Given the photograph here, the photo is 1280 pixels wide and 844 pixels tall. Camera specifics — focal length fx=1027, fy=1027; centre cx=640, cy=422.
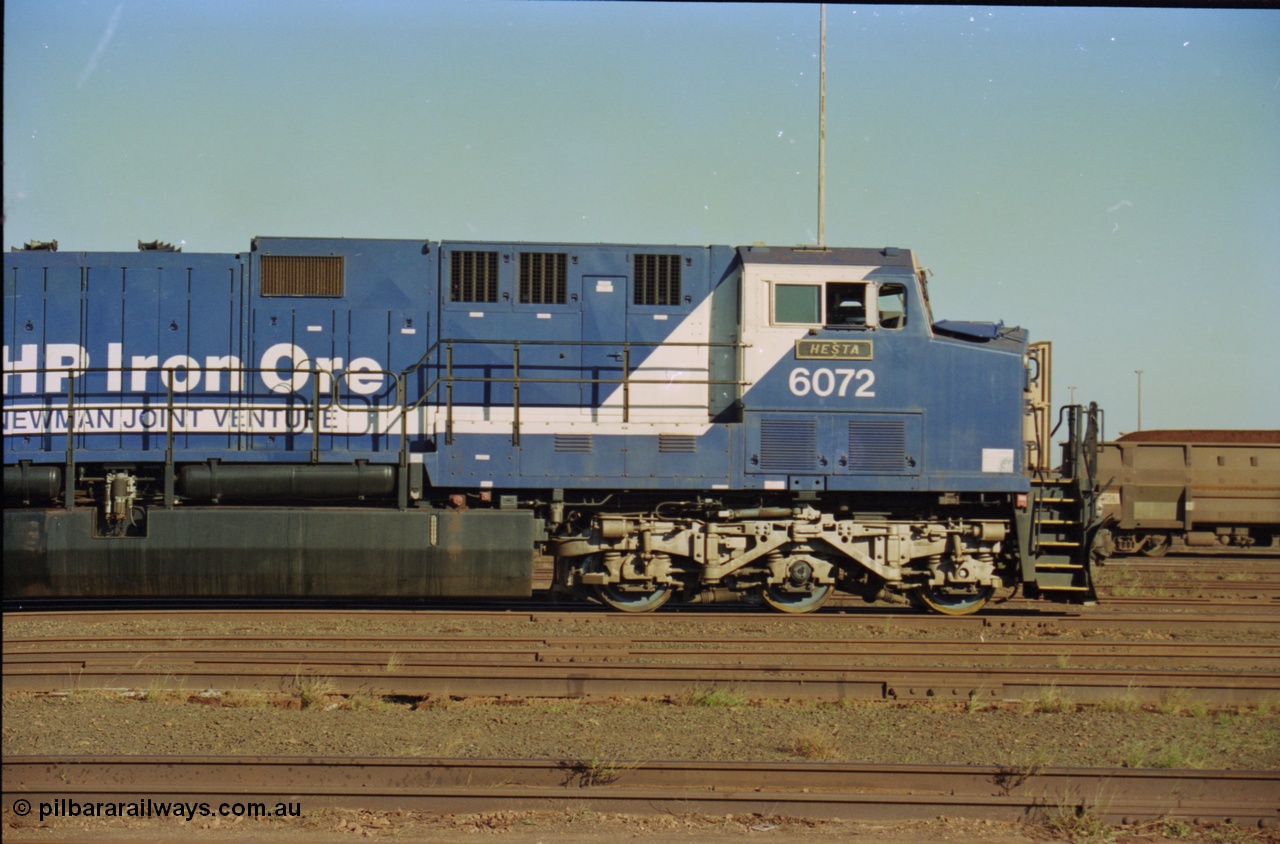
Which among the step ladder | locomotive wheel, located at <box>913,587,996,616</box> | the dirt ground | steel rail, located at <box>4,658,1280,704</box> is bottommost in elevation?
the dirt ground

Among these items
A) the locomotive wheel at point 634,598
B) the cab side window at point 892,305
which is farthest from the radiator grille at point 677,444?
the cab side window at point 892,305

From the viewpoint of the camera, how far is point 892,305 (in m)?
10.8

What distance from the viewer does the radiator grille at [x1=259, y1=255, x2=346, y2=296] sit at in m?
11.0

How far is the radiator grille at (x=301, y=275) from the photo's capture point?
36.0 feet

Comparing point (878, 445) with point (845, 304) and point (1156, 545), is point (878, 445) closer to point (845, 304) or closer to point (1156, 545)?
point (845, 304)

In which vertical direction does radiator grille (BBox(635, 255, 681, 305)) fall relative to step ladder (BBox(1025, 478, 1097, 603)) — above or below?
above

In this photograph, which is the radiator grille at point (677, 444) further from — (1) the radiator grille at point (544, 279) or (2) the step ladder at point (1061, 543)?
(2) the step ladder at point (1061, 543)

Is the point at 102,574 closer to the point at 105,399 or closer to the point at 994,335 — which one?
the point at 105,399

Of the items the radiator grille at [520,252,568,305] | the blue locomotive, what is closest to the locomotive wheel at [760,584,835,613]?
the blue locomotive

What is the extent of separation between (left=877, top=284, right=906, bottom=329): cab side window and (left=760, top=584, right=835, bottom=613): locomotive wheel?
9.29 feet

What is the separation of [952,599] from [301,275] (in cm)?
780

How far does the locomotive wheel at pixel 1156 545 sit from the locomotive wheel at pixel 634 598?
12.7 metres

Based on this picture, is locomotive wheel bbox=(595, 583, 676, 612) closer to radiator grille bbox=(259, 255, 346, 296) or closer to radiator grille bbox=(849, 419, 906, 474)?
radiator grille bbox=(849, 419, 906, 474)

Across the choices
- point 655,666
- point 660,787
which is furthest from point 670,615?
point 660,787
